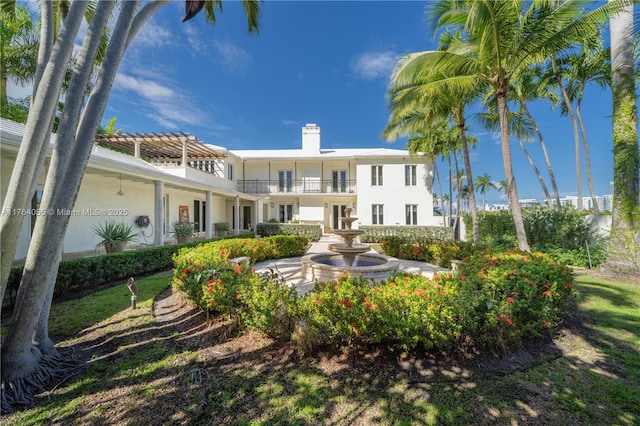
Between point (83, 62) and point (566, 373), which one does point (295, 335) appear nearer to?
point (566, 373)

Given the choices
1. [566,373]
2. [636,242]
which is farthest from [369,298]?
[636,242]

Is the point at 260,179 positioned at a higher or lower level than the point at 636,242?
higher

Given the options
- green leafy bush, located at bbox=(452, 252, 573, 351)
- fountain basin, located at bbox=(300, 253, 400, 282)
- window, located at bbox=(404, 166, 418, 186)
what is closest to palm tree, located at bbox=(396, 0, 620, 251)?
green leafy bush, located at bbox=(452, 252, 573, 351)

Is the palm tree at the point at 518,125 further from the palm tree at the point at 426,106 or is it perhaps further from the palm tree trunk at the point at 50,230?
the palm tree trunk at the point at 50,230

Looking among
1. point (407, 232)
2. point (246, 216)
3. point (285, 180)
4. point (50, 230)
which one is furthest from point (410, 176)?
point (50, 230)

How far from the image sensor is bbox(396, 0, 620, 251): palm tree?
6.80 meters

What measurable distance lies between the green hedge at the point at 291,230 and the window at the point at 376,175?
5.87 m

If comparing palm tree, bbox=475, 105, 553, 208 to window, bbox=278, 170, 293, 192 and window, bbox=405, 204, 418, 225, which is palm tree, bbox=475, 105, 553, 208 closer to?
window, bbox=405, 204, 418, 225

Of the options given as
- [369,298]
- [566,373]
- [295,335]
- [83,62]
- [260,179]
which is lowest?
[566,373]

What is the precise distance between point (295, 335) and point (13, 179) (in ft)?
11.5

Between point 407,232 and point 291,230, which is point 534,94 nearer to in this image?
point 407,232

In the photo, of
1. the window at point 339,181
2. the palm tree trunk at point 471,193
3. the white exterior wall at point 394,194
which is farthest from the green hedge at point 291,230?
the palm tree trunk at point 471,193

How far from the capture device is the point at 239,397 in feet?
8.27

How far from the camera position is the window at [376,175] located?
19.2 metres
